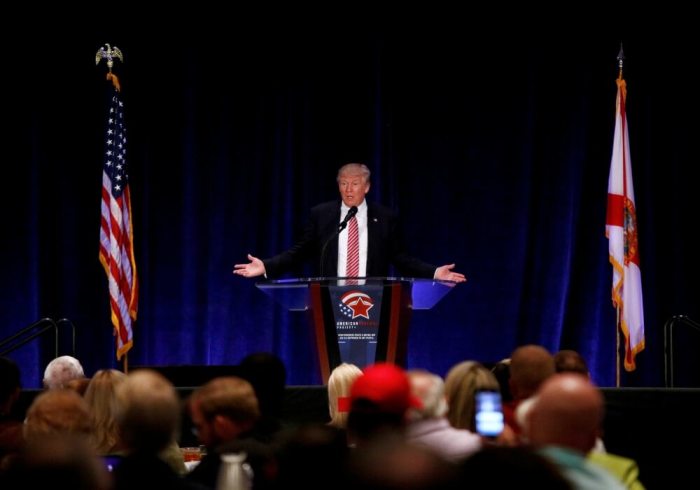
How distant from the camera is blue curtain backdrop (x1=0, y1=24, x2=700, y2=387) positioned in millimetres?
9750

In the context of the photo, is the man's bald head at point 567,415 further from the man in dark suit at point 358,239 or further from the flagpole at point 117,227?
the flagpole at point 117,227

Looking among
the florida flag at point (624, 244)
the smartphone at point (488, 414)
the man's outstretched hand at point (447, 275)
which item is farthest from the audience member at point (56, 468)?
the florida flag at point (624, 244)

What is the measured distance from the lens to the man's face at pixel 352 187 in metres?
7.92

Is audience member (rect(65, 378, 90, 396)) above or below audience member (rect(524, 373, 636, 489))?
below

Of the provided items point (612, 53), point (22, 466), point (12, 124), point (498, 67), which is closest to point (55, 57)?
point (12, 124)

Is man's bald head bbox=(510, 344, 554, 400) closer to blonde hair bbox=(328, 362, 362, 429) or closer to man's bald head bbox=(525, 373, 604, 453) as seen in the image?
blonde hair bbox=(328, 362, 362, 429)

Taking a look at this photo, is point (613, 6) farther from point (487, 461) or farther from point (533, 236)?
point (487, 461)

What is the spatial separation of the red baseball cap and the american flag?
19.0 feet

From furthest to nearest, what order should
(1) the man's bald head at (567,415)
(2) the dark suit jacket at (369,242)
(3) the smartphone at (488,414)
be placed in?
(2) the dark suit jacket at (369,242)
(3) the smartphone at (488,414)
(1) the man's bald head at (567,415)

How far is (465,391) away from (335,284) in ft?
9.08

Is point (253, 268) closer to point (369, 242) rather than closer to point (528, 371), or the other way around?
point (369, 242)

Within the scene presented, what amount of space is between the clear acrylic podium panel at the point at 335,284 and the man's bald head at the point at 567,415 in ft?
11.3

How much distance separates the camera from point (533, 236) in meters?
9.91

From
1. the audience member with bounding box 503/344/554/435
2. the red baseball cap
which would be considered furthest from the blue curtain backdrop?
the red baseball cap
